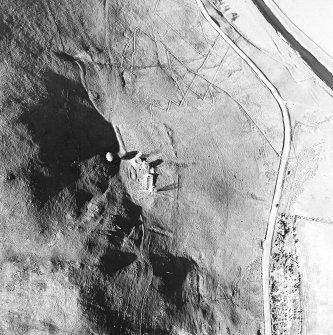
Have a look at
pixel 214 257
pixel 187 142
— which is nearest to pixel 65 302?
pixel 214 257

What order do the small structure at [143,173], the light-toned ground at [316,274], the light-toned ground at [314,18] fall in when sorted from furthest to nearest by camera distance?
the light-toned ground at [314,18] → the light-toned ground at [316,274] → the small structure at [143,173]

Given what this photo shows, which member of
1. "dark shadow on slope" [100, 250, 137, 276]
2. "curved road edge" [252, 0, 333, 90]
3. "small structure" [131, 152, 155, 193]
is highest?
"curved road edge" [252, 0, 333, 90]

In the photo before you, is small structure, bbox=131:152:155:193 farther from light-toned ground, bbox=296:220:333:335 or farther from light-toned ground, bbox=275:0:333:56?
light-toned ground, bbox=275:0:333:56

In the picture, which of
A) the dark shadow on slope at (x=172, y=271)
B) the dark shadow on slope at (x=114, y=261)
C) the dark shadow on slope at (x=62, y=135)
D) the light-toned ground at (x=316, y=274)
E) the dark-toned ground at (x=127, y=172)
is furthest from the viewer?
the light-toned ground at (x=316, y=274)

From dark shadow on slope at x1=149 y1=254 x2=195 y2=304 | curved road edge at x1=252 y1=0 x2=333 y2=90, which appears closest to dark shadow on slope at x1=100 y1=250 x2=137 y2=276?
dark shadow on slope at x1=149 y1=254 x2=195 y2=304

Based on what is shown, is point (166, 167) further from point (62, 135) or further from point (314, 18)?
point (314, 18)

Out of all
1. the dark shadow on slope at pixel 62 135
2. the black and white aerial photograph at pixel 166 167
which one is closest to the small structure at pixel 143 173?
the black and white aerial photograph at pixel 166 167

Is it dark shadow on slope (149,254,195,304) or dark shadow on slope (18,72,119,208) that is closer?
dark shadow on slope (18,72,119,208)

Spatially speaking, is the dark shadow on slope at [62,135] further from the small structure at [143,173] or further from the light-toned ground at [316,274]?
the light-toned ground at [316,274]
